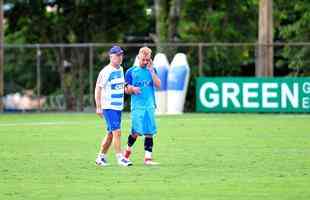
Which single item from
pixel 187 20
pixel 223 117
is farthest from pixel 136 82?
pixel 187 20

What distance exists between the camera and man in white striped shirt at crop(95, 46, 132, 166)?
57.7 ft

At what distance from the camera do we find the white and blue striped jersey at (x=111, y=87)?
17.7 meters

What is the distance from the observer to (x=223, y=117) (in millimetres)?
34156

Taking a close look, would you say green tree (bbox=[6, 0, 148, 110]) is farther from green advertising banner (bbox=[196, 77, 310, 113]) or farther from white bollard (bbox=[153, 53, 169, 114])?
white bollard (bbox=[153, 53, 169, 114])

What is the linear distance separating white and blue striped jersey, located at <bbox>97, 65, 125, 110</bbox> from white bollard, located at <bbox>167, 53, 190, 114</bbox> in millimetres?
18597

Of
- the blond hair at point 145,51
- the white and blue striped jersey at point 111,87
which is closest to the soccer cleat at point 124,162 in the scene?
the white and blue striped jersey at point 111,87

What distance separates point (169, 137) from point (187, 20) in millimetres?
27093

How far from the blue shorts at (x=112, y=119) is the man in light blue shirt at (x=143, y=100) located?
365 millimetres

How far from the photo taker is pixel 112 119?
17.6 m

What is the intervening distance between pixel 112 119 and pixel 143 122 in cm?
56

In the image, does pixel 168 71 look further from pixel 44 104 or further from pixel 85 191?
pixel 85 191

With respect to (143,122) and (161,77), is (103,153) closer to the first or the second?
(143,122)

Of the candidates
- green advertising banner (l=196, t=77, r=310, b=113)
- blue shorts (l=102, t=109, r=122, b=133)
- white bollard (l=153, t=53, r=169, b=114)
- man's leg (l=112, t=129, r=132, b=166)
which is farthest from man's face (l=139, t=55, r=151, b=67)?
green advertising banner (l=196, t=77, r=310, b=113)

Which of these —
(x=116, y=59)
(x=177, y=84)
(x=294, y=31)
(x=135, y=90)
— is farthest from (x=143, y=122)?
(x=294, y=31)
